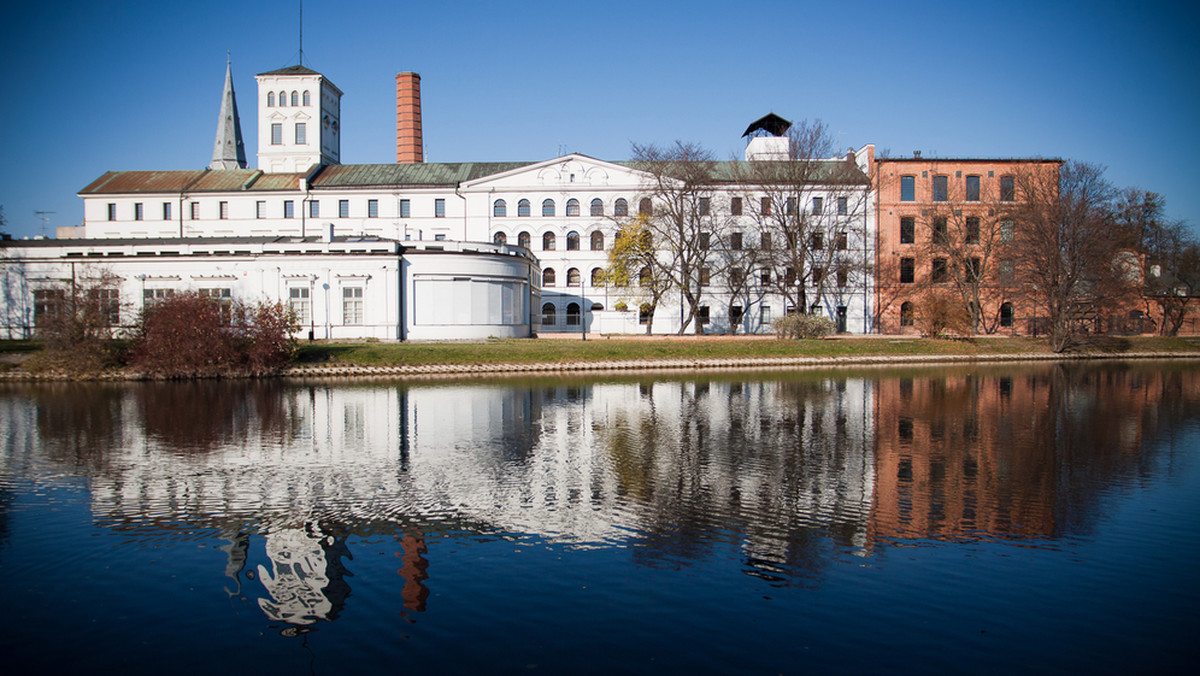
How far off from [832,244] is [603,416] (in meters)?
39.1

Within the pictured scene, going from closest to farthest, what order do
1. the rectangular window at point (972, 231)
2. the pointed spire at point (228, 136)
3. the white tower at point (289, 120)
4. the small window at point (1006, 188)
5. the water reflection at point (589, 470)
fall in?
the water reflection at point (589, 470), the rectangular window at point (972, 231), the small window at point (1006, 188), the white tower at point (289, 120), the pointed spire at point (228, 136)

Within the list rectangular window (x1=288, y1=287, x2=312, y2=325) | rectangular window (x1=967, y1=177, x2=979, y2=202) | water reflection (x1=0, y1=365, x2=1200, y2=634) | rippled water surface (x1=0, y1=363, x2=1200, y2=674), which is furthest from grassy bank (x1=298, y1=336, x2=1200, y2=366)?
rippled water surface (x1=0, y1=363, x2=1200, y2=674)

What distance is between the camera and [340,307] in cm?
4097

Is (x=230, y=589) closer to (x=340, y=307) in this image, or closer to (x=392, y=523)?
(x=392, y=523)

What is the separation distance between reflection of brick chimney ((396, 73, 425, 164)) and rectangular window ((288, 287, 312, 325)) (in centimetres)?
2714

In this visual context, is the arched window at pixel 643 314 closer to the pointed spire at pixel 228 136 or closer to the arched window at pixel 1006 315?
the arched window at pixel 1006 315

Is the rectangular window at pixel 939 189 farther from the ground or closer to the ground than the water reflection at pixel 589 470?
farther from the ground

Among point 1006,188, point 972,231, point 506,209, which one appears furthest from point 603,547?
point 1006,188

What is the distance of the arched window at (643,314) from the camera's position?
56.4 m

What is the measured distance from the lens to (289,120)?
65.9m

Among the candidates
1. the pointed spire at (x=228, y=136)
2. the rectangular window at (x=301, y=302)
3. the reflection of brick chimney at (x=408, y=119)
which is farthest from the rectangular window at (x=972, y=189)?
the pointed spire at (x=228, y=136)

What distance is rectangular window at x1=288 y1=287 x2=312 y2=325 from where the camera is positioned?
1610 inches

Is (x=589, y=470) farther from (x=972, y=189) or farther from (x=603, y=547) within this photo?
(x=972, y=189)

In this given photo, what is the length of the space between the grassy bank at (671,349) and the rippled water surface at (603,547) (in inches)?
682
